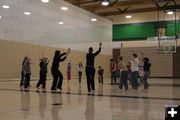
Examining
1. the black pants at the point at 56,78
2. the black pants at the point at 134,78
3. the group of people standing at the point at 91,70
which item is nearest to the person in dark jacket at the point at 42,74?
the group of people standing at the point at 91,70

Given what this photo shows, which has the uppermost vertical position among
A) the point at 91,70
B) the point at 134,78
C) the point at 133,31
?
the point at 133,31

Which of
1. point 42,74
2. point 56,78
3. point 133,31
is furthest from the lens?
point 133,31

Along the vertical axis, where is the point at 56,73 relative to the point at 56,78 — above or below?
above

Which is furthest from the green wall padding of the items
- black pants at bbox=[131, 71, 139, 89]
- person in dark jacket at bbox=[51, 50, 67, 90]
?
person in dark jacket at bbox=[51, 50, 67, 90]

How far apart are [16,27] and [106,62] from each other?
14.6 m

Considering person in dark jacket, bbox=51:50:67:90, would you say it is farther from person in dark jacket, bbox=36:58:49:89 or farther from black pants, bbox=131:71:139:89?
black pants, bbox=131:71:139:89

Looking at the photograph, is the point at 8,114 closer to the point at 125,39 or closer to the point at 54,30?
the point at 54,30

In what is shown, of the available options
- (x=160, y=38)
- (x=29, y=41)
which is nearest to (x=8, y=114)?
(x=29, y=41)

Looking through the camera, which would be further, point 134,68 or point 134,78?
point 134,78

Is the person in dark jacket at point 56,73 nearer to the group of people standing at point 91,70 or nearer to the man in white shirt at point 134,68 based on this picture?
the group of people standing at point 91,70

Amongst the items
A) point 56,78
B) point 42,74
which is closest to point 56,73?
point 56,78

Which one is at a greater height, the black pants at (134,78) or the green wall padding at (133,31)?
the green wall padding at (133,31)

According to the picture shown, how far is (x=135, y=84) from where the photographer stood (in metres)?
13.9

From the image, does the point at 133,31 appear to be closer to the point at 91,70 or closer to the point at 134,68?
the point at 134,68
